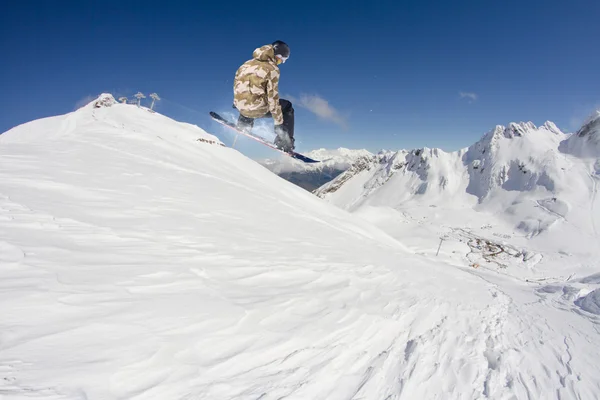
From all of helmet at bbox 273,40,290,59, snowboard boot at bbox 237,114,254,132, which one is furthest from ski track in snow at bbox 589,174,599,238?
helmet at bbox 273,40,290,59

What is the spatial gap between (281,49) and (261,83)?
1415 mm

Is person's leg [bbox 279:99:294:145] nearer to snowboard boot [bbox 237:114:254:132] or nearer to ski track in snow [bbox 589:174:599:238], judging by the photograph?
snowboard boot [bbox 237:114:254:132]

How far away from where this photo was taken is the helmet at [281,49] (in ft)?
34.6

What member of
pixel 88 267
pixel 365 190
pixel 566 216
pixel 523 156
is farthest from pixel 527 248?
pixel 365 190

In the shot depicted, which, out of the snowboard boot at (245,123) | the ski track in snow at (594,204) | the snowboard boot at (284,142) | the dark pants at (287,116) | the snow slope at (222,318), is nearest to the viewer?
the snow slope at (222,318)

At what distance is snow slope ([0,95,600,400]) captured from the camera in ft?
8.32

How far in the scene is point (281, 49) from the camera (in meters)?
10.6

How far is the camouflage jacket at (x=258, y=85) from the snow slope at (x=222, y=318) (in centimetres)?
522

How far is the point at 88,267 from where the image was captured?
12.3ft

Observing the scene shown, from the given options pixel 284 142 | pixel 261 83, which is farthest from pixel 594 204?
pixel 261 83

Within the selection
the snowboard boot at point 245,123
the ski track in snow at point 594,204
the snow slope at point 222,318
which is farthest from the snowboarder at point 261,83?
the ski track in snow at point 594,204

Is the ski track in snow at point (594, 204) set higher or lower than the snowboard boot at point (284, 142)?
higher

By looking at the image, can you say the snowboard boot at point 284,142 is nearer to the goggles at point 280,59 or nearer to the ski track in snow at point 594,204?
the goggles at point 280,59

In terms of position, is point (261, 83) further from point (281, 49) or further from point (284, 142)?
point (284, 142)
